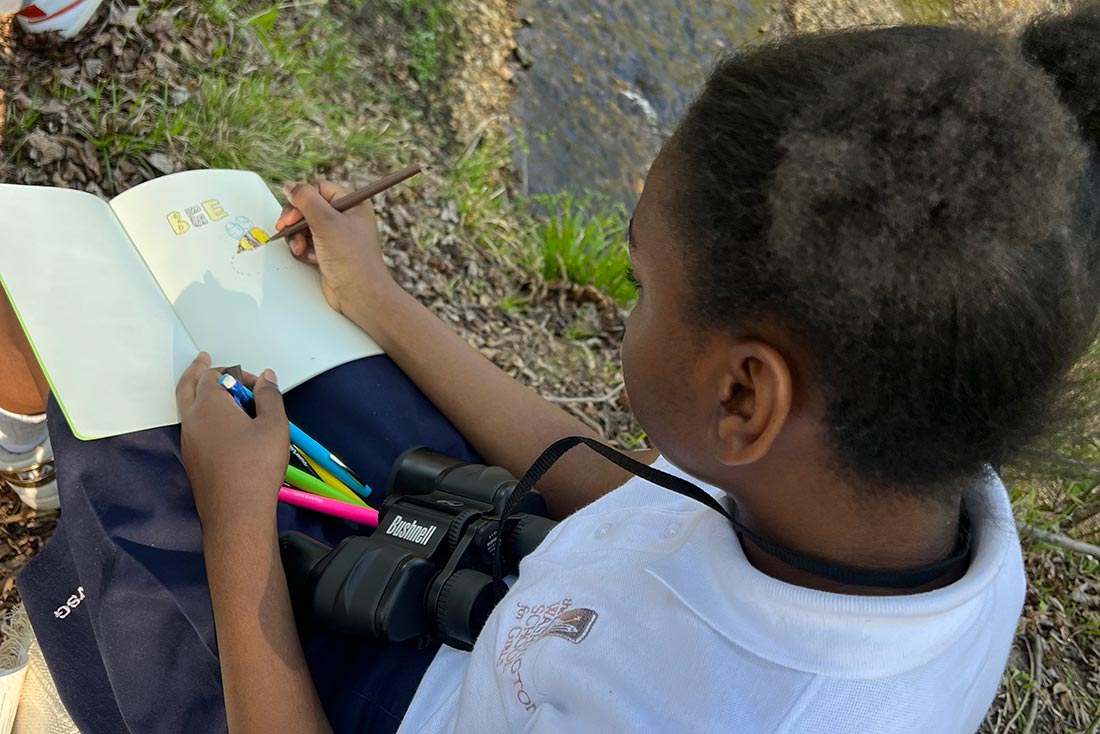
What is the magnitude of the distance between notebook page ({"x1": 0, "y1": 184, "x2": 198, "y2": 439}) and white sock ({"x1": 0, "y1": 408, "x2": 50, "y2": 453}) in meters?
0.33

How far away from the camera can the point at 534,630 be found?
119 centimetres

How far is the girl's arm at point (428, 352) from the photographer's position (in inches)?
71.5

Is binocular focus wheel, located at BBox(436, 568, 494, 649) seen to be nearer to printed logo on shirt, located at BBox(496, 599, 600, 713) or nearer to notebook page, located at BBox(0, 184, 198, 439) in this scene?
printed logo on shirt, located at BBox(496, 599, 600, 713)

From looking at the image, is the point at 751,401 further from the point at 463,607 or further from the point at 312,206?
the point at 312,206

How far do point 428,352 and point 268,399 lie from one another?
14.9 inches

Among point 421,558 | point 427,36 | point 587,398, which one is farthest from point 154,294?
point 427,36

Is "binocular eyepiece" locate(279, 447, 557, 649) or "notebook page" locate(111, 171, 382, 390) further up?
"notebook page" locate(111, 171, 382, 390)

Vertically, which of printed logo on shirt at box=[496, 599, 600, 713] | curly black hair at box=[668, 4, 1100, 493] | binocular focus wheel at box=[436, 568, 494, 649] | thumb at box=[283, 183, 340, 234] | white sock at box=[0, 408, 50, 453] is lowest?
white sock at box=[0, 408, 50, 453]

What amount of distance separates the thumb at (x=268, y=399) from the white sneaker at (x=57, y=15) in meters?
1.07

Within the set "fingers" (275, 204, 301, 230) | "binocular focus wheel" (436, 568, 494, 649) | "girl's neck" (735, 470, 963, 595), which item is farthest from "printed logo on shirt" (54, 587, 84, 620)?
"girl's neck" (735, 470, 963, 595)

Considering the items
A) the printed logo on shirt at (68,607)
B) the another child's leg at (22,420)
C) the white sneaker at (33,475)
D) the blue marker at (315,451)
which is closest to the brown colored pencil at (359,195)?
the blue marker at (315,451)

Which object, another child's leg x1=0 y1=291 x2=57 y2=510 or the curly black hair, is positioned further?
another child's leg x1=0 y1=291 x2=57 y2=510

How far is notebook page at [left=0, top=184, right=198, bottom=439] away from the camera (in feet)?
5.09

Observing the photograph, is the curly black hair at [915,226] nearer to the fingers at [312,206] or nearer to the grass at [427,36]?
the fingers at [312,206]
